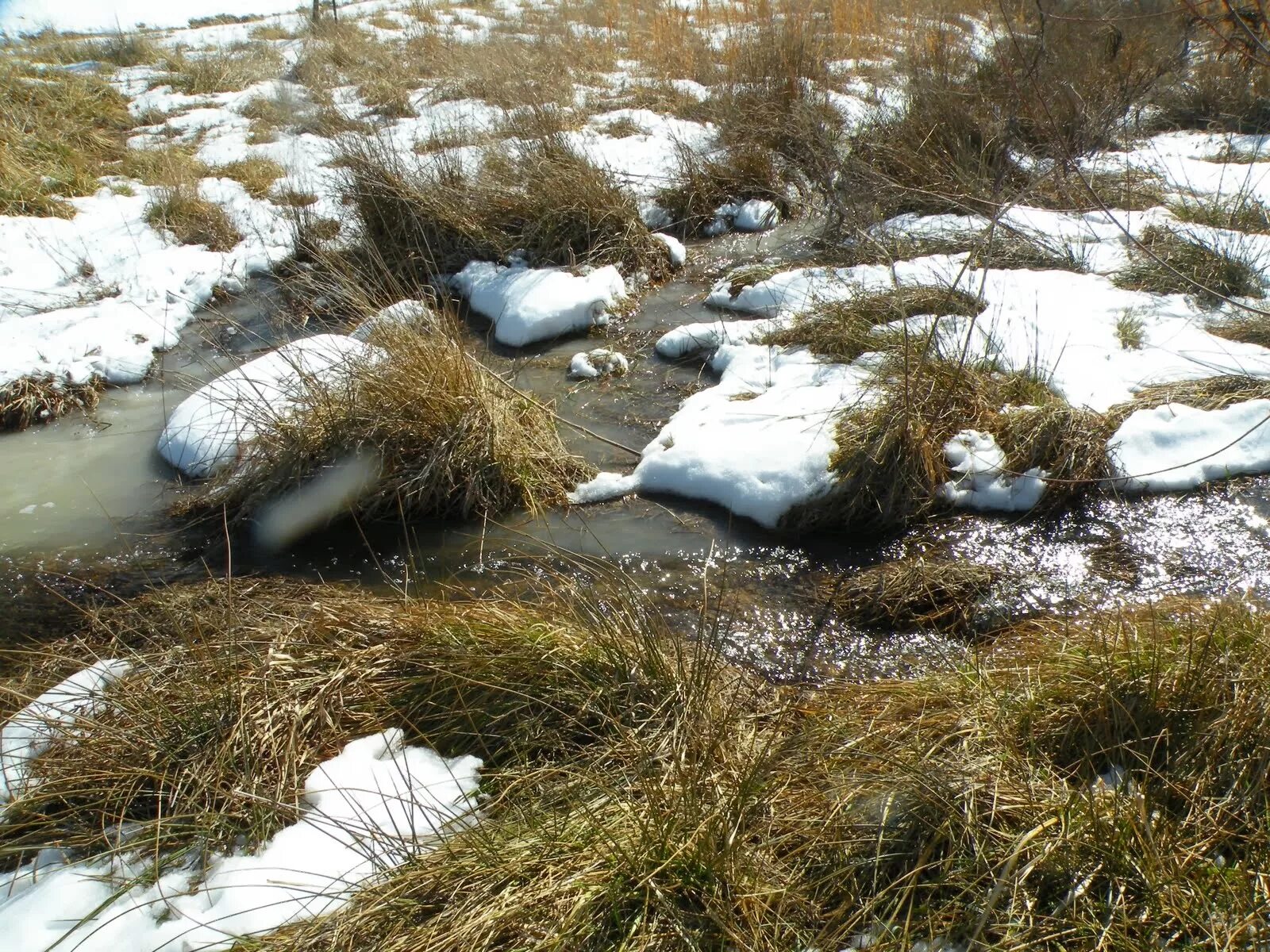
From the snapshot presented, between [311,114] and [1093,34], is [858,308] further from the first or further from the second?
[311,114]

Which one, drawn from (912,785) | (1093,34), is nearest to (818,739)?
(912,785)

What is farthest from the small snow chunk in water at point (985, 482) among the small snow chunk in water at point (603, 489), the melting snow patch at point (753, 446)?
the small snow chunk in water at point (603, 489)

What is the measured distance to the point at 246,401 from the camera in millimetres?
3766

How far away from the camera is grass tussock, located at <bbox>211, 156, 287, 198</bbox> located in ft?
23.9

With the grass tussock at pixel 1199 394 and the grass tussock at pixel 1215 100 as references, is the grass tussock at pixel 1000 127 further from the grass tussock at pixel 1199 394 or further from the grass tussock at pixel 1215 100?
the grass tussock at pixel 1199 394

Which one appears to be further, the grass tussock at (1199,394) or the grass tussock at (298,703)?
the grass tussock at (1199,394)

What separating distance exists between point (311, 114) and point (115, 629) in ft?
23.3

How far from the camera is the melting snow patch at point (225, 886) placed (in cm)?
184

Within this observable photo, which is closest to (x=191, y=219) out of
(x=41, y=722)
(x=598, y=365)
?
(x=598, y=365)

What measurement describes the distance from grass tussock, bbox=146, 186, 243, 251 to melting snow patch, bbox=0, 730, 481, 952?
555 centimetres

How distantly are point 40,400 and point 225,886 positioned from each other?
4.13 meters

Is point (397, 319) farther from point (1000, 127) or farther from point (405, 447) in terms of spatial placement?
point (1000, 127)

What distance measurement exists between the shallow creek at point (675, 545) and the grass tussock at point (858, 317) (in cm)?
61

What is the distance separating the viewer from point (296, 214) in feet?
20.5
